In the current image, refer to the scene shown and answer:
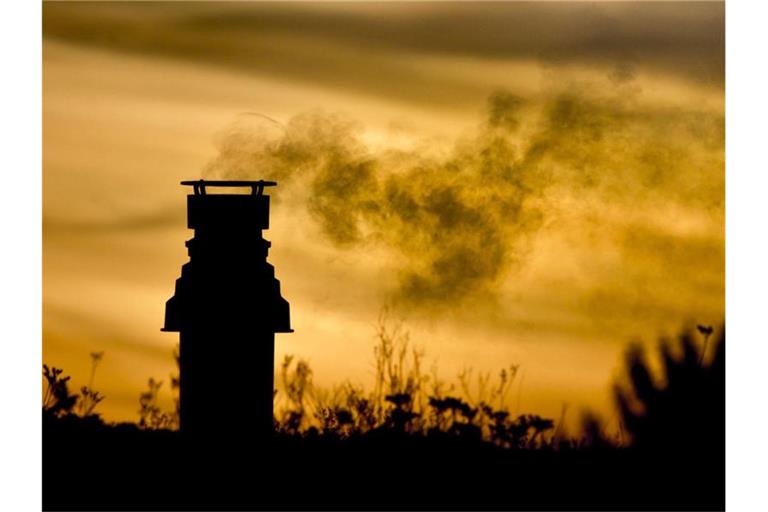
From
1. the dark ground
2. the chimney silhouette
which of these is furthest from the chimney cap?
the dark ground

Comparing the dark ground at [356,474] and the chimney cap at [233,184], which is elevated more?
the chimney cap at [233,184]

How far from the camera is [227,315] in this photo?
8.12 meters

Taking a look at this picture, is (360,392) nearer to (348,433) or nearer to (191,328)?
(348,433)

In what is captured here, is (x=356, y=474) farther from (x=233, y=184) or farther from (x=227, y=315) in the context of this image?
(x=233, y=184)

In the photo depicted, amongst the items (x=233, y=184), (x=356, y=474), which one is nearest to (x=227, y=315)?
(x=233, y=184)

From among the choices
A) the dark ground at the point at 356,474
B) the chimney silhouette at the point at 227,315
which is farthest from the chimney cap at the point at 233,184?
the dark ground at the point at 356,474

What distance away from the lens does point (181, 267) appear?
826 cm

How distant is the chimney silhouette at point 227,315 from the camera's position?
8.07m

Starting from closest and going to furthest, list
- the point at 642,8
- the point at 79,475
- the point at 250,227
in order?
the point at 250,227
the point at 79,475
the point at 642,8

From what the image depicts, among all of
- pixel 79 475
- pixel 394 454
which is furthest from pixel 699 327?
pixel 79 475

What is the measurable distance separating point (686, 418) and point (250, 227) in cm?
365

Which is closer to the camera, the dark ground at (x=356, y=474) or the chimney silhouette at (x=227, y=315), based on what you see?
the chimney silhouette at (x=227, y=315)

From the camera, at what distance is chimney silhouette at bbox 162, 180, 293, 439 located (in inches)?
318

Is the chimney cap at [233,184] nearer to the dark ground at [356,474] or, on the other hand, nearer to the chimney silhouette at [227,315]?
the chimney silhouette at [227,315]
